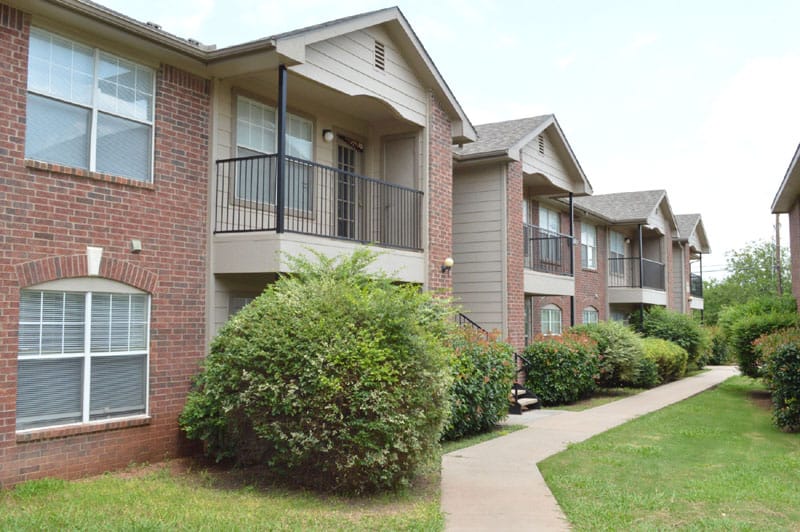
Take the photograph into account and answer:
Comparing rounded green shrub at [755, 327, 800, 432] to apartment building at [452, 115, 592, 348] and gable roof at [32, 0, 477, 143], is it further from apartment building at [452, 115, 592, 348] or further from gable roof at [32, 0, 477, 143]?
gable roof at [32, 0, 477, 143]

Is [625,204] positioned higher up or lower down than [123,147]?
higher up

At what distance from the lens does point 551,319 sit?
21.4m

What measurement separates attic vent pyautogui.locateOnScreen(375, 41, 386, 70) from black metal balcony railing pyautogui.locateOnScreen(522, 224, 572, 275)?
20.4 ft

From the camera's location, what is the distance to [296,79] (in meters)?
11.1

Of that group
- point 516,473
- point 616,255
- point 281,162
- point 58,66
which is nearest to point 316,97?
point 281,162

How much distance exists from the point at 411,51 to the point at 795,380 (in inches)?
332

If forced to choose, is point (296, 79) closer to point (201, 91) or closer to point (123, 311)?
point (201, 91)

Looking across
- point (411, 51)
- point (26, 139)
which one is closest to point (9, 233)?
point (26, 139)

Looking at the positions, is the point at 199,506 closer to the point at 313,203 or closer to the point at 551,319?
the point at 313,203

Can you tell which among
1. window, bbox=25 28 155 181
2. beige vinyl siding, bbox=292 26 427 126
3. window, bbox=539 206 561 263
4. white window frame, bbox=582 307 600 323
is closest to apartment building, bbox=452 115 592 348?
window, bbox=539 206 561 263

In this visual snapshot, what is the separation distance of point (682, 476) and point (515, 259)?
26.8 ft

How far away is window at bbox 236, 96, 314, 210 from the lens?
11.0 metres

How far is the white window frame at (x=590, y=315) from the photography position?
24.2 meters

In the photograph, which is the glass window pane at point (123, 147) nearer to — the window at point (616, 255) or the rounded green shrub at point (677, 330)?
the window at point (616, 255)
